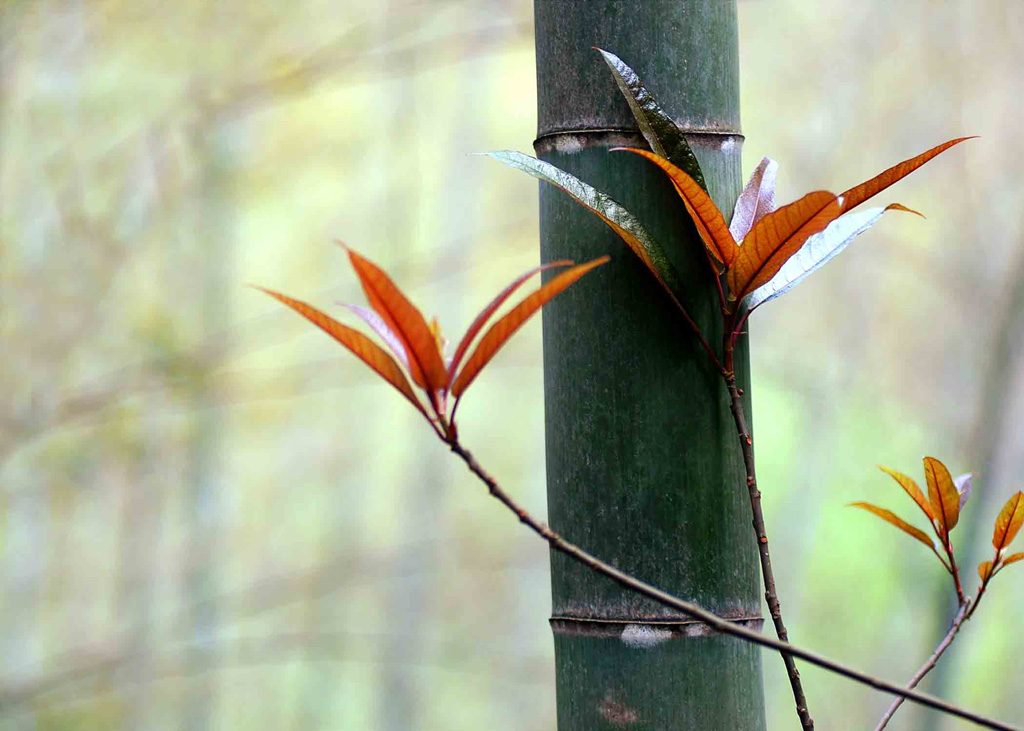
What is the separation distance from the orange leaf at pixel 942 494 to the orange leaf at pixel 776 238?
0.51 feet

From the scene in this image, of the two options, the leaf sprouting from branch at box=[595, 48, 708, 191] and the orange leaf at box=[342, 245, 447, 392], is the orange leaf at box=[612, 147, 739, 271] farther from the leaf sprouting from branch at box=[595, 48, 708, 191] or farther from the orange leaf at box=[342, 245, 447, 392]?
the orange leaf at box=[342, 245, 447, 392]

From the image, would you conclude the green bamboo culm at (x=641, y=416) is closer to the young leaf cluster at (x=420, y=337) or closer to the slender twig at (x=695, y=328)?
the slender twig at (x=695, y=328)

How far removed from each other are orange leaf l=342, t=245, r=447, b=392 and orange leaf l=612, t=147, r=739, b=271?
6.5 inches

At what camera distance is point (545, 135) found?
0.64 meters

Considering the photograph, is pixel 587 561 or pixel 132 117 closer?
pixel 587 561

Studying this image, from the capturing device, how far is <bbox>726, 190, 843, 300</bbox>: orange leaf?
0.49m

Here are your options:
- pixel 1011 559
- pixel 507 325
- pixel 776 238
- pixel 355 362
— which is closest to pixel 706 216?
pixel 776 238

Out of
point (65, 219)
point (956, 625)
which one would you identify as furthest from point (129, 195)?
point (956, 625)

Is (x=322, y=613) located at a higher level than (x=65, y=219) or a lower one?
lower

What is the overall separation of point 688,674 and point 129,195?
7.62ft

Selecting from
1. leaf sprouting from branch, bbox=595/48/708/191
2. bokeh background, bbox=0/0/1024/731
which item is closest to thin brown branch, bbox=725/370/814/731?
leaf sprouting from branch, bbox=595/48/708/191

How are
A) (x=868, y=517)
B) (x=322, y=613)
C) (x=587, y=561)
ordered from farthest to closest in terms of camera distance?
(x=868, y=517), (x=322, y=613), (x=587, y=561)

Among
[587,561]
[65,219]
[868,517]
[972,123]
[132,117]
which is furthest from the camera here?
[868,517]

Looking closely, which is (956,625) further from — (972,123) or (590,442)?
(972,123)
